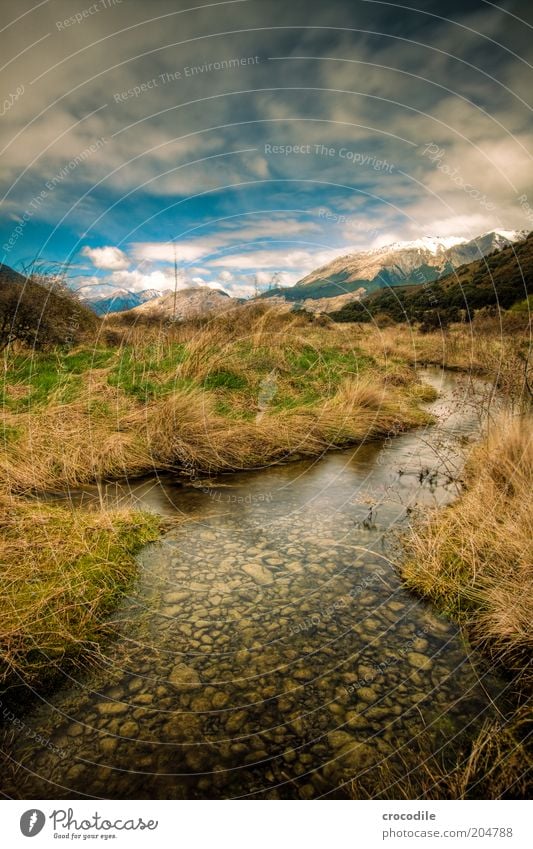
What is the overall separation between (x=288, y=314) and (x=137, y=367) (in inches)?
290

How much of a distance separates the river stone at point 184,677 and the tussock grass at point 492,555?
229cm

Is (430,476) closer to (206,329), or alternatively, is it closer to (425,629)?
(425,629)

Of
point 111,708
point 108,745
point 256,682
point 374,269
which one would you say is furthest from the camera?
point 374,269

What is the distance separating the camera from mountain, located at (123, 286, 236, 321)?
1527cm

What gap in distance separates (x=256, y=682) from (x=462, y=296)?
4324 cm

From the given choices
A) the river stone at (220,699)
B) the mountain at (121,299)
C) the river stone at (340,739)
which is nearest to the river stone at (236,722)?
the river stone at (220,699)

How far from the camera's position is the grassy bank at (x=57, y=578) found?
3.49 meters

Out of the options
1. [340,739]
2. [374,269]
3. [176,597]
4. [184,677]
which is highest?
[374,269]

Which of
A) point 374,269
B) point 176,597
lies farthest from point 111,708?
point 374,269

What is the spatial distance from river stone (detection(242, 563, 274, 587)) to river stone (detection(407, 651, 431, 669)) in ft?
4.96

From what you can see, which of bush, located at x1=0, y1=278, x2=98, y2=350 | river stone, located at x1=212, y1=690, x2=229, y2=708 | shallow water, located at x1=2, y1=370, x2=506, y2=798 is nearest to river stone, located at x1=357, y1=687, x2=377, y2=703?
shallow water, located at x1=2, y1=370, x2=506, y2=798

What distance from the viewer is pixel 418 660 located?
3.47 metres

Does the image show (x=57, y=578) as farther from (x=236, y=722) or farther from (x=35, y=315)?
(x=35, y=315)
